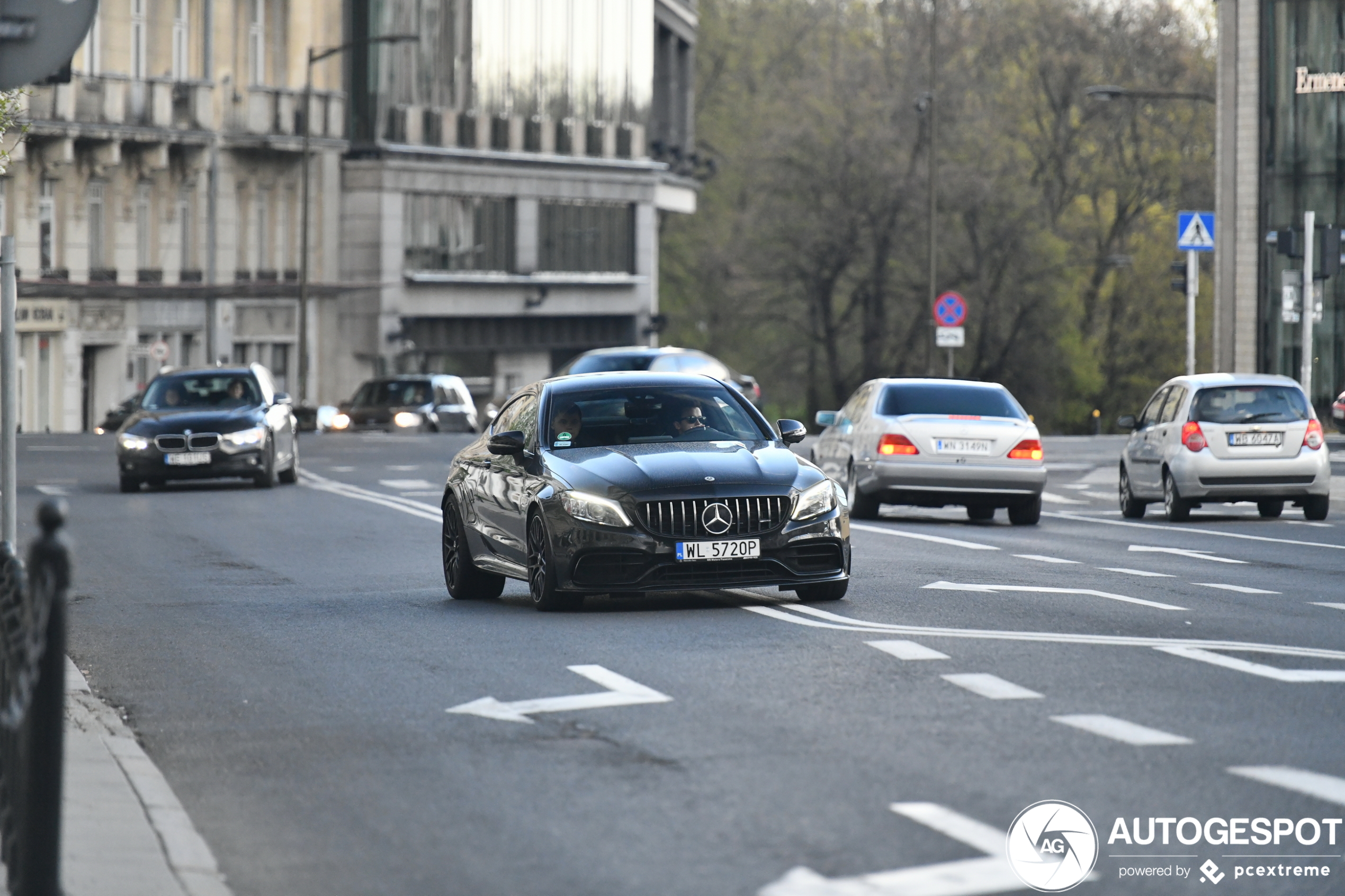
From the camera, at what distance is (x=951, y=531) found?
2358 centimetres

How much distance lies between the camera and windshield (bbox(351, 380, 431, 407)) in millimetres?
55938

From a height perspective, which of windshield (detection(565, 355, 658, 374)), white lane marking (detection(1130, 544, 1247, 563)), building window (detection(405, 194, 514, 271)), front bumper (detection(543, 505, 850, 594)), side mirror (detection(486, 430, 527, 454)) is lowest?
white lane marking (detection(1130, 544, 1247, 563))

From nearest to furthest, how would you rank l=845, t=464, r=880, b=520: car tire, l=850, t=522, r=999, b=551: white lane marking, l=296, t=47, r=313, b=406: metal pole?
l=850, t=522, r=999, b=551: white lane marking, l=845, t=464, r=880, b=520: car tire, l=296, t=47, r=313, b=406: metal pole

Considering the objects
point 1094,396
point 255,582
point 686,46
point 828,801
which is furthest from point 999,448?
point 686,46

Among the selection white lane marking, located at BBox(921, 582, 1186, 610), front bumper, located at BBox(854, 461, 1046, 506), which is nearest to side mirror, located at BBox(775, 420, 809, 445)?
white lane marking, located at BBox(921, 582, 1186, 610)

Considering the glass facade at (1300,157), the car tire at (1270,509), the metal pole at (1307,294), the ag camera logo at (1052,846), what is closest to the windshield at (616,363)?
the metal pole at (1307,294)

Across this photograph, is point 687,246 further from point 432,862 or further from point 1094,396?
point 432,862

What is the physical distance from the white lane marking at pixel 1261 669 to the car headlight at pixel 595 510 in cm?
325

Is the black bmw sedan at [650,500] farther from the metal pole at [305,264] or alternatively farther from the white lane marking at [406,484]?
the metal pole at [305,264]

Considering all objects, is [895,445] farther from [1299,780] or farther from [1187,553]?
[1299,780]

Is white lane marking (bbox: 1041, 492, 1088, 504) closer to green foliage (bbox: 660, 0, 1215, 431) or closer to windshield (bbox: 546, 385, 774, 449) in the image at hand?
windshield (bbox: 546, 385, 774, 449)

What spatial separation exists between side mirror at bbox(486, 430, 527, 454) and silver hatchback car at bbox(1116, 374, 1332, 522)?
1158 cm

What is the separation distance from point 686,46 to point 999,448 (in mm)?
74818

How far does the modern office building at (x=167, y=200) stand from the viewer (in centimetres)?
6166
